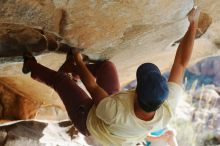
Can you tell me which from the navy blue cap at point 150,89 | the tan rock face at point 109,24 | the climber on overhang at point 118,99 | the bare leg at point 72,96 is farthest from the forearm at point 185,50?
the bare leg at point 72,96

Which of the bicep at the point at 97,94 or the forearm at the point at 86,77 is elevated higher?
the forearm at the point at 86,77

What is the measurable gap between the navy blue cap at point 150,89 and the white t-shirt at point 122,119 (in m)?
0.11

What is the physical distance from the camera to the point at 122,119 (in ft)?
6.10

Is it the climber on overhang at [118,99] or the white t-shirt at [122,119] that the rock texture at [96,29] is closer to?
the climber on overhang at [118,99]

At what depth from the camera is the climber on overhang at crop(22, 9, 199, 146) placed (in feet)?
5.80

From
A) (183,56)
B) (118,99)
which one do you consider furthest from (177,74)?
(118,99)

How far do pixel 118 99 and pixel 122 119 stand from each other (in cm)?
9

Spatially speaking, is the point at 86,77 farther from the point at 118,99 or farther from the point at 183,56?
the point at 183,56

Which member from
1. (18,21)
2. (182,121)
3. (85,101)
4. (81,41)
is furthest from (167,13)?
(182,121)

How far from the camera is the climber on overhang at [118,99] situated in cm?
177

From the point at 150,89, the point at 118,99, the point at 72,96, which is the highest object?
the point at 150,89

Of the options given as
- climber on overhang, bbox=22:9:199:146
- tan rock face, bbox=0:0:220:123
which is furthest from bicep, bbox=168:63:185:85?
tan rock face, bbox=0:0:220:123

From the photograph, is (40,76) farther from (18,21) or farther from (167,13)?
(167,13)

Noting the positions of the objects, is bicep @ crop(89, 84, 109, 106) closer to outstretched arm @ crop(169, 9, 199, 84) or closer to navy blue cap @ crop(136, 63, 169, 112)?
navy blue cap @ crop(136, 63, 169, 112)
